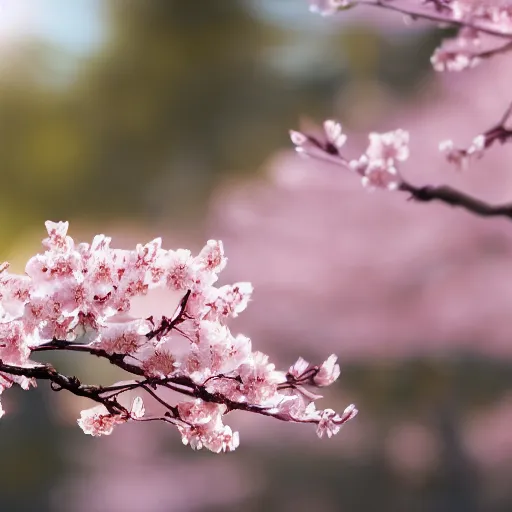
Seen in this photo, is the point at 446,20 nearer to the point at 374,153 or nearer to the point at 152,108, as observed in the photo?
the point at 374,153

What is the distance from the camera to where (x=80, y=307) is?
49 cm

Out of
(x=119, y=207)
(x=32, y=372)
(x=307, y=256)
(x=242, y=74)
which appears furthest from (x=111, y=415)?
(x=242, y=74)

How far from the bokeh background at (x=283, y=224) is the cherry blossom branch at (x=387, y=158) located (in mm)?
1797

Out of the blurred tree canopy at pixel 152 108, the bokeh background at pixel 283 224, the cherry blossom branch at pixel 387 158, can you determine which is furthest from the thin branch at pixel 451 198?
the blurred tree canopy at pixel 152 108

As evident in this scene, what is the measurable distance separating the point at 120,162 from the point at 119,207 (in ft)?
0.62

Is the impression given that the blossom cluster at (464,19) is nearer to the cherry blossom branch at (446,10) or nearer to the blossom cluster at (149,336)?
the cherry blossom branch at (446,10)

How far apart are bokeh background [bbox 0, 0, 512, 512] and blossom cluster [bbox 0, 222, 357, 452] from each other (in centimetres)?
192

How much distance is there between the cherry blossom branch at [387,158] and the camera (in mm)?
574

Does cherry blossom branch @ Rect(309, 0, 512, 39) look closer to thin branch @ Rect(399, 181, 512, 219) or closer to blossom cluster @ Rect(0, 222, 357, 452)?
thin branch @ Rect(399, 181, 512, 219)

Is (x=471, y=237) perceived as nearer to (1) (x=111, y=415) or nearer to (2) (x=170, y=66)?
(2) (x=170, y=66)

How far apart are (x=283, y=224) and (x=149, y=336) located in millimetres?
2072

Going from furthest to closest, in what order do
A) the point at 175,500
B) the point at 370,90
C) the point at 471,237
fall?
the point at 175,500 < the point at 370,90 < the point at 471,237

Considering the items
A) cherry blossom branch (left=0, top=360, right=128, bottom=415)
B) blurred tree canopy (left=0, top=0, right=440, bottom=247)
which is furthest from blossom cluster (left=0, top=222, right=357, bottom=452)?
blurred tree canopy (left=0, top=0, right=440, bottom=247)

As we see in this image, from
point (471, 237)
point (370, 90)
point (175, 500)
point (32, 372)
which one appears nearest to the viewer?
point (32, 372)
